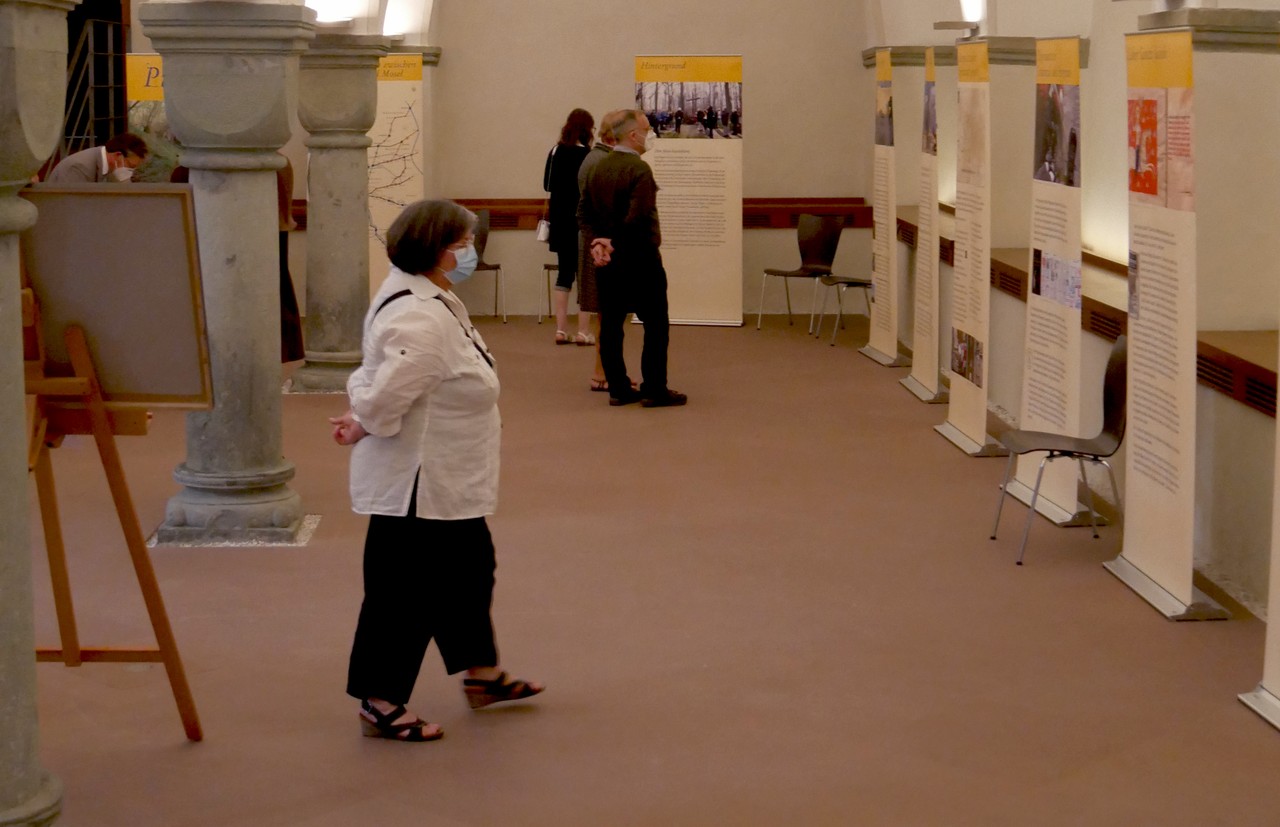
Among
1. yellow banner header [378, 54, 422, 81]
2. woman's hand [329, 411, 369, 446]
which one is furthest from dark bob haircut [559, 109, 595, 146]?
woman's hand [329, 411, 369, 446]

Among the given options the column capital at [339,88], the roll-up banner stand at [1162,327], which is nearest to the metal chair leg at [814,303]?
the column capital at [339,88]

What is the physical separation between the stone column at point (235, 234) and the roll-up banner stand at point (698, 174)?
20.1 feet

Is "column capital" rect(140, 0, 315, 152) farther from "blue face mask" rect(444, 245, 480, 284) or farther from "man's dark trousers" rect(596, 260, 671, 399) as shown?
"man's dark trousers" rect(596, 260, 671, 399)

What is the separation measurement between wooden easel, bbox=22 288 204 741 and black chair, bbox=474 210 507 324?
327 inches

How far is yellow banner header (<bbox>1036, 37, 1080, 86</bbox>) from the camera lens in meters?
6.61

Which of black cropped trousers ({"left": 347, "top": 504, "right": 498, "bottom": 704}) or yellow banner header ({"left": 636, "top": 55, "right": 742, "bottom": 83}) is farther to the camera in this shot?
yellow banner header ({"left": 636, "top": 55, "right": 742, "bottom": 83})

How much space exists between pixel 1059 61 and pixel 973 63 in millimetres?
1225

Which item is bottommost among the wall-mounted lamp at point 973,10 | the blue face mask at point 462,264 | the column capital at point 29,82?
the blue face mask at point 462,264

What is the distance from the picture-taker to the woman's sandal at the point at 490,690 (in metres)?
4.69

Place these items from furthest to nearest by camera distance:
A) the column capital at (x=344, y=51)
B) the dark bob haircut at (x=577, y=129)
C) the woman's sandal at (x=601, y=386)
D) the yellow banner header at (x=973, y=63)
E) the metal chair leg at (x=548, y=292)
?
the metal chair leg at (x=548, y=292), the dark bob haircut at (x=577, y=129), the woman's sandal at (x=601, y=386), the column capital at (x=344, y=51), the yellow banner header at (x=973, y=63)

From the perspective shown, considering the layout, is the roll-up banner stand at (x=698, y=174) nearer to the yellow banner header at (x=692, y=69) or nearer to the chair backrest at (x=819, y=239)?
the yellow banner header at (x=692, y=69)

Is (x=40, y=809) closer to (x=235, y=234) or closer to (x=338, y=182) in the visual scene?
(x=235, y=234)

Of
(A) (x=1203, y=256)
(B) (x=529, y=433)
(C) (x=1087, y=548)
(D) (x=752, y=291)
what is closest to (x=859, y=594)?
(C) (x=1087, y=548)

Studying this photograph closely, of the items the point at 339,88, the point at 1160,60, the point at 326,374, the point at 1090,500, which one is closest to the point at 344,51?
the point at 339,88
